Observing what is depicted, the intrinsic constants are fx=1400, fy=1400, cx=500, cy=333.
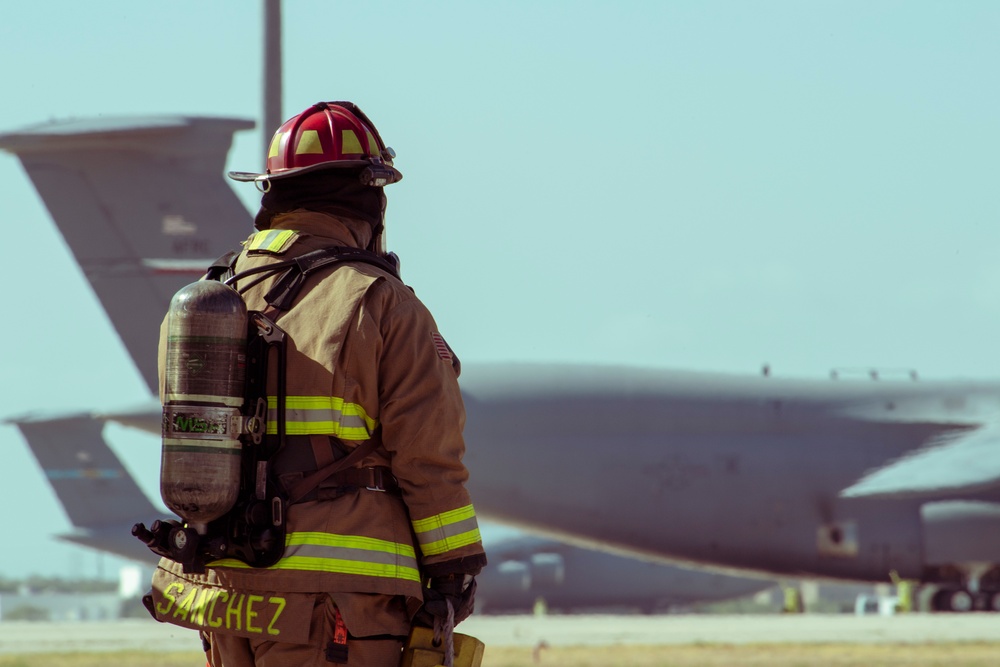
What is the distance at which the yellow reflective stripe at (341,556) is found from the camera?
3510 millimetres

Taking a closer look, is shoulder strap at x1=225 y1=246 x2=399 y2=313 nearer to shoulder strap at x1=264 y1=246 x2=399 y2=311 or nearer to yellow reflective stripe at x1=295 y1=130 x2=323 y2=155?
shoulder strap at x1=264 y1=246 x2=399 y2=311

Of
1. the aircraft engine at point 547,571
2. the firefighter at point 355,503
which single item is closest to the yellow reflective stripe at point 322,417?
the firefighter at point 355,503

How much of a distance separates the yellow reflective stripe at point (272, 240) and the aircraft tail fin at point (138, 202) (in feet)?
→ 49.4

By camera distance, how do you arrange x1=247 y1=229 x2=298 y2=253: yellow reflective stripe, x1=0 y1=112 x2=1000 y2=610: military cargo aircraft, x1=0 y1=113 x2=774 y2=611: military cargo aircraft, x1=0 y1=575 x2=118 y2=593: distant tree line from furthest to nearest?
x1=0 y1=575 x2=118 y2=593: distant tree line → x1=0 y1=112 x2=1000 y2=610: military cargo aircraft → x1=0 y1=113 x2=774 y2=611: military cargo aircraft → x1=247 y1=229 x2=298 y2=253: yellow reflective stripe

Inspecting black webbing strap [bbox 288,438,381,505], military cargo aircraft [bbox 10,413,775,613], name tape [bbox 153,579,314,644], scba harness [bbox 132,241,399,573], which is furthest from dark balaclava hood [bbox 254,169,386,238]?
military cargo aircraft [bbox 10,413,775,613]

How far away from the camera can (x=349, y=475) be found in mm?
3633

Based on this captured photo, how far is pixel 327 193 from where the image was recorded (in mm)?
3949

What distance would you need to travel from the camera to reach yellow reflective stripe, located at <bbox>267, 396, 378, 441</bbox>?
141 inches

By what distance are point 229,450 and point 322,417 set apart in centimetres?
25

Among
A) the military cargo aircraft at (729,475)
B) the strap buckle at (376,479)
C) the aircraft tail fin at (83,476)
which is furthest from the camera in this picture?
the aircraft tail fin at (83,476)

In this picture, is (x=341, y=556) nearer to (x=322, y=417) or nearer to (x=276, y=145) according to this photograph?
(x=322, y=417)

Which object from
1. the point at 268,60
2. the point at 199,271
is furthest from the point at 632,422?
the point at 268,60

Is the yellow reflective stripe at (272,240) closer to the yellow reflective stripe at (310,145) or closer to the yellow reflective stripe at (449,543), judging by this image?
the yellow reflective stripe at (310,145)

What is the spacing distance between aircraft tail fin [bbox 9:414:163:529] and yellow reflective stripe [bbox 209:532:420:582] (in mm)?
36130
